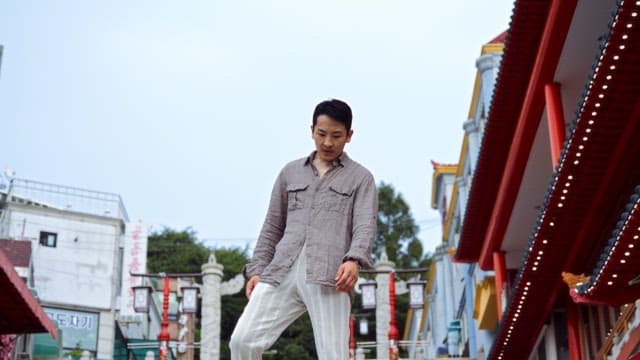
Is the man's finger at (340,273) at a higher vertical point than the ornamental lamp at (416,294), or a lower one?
lower

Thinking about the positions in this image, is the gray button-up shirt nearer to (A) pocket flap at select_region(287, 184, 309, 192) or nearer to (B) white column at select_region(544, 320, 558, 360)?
(A) pocket flap at select_region(287, 184, 309, 192)

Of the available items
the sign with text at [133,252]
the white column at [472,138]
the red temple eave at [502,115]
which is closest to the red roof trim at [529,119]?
the red temple eave at [502,115]

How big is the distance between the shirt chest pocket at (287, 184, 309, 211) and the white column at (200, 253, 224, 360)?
39.7m

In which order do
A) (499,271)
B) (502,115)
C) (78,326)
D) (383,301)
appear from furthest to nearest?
(78,326), (383,301), (499,271), (502,115)

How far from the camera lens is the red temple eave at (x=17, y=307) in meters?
22.7

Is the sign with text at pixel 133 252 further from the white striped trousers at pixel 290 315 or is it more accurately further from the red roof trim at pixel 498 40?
the white striped trousers at pixel 290 315

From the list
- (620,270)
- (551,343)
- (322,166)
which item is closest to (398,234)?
(551,343)

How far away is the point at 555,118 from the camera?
2020cm

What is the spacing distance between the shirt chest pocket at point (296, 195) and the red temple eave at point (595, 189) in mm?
5524

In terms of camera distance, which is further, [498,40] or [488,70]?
[498,40]

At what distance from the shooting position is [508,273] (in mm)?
30297

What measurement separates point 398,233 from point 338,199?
222 feet

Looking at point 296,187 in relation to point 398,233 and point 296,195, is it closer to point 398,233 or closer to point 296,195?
point 296,195

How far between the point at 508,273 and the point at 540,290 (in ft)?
29.8
